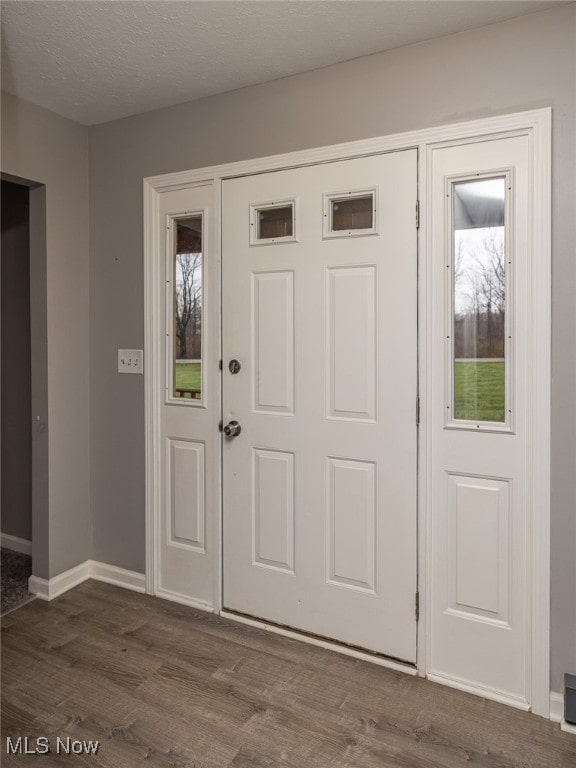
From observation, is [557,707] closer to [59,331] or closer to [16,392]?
[59,331]

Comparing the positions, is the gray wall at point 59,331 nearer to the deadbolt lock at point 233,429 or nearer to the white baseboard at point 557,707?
the deadbolt lock at point 233,429

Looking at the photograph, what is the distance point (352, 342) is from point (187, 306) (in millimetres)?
929

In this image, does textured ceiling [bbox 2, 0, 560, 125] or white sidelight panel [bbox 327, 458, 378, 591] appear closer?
textured ceiling [bbox 2, 0, 560, 125]

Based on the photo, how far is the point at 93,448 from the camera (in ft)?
10.1

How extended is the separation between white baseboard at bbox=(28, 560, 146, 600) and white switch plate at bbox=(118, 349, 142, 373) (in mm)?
1115

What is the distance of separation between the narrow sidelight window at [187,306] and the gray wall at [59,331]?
0.62m

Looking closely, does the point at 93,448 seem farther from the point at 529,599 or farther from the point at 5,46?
the point at 529,599

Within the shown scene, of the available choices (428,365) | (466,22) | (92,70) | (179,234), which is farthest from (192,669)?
(466,22)

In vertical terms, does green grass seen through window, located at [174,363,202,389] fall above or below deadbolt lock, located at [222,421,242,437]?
above

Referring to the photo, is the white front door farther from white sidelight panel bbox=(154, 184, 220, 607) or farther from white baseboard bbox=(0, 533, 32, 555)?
white baseboard bbox=(0, 533, 32, 555)

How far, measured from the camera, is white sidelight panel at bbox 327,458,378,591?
7.60ft

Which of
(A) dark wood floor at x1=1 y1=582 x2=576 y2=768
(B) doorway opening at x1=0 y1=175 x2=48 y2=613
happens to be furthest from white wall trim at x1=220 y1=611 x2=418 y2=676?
(B) doorway opening at x1=0 y1=175 x2=48 y2=613

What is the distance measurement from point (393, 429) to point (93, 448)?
178 centimetres

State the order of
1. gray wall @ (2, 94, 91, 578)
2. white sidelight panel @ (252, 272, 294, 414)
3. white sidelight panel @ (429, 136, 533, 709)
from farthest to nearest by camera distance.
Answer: gray wall @ (2, 94, 91, 578)
white sidelight panel @ (252, 272, 294, 414)
white sidelight panel @ (429, 136, 533, 709)
